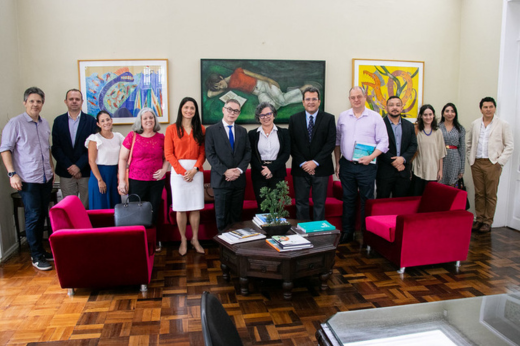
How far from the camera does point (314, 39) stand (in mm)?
5457

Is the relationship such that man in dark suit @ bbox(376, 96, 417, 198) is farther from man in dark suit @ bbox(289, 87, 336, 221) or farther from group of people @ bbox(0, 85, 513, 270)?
man in dark suit @ bbox(289, 87, 336, 221)

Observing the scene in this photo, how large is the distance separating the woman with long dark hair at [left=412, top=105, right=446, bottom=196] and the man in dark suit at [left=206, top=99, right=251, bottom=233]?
2.19 metres

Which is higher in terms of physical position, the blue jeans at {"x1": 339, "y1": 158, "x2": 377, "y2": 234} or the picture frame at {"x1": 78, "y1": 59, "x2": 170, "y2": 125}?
the picture frame at {"x1": 78, "y1": 59, "x2": 170, "y2": 125}

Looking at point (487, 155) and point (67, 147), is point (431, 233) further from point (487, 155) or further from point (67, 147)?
point (67, 147)

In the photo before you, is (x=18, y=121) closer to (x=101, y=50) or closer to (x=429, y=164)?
(x=101, y=50)

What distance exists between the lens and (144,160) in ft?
13.9

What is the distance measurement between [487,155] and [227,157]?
3.35 m

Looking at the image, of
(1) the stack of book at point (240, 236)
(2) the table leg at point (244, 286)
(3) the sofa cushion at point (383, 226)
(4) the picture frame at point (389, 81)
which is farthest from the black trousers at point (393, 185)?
(2) the table leg at point (244, 286)

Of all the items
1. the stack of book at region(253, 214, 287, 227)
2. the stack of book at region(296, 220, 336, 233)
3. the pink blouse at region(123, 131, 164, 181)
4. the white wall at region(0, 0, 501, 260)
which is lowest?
the stack of book at region(296, 220, 336, 233)

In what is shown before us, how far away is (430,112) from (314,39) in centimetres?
183

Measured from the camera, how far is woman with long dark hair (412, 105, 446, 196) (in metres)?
4.86

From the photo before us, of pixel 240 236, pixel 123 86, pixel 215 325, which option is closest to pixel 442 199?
pixel 240 236

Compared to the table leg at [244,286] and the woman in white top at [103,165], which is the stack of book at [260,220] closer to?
the table leg at [244,286]

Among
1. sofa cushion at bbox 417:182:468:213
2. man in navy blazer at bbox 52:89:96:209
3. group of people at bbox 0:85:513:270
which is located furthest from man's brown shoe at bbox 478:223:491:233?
man in navy blazer at bbox 52:89:96:209
